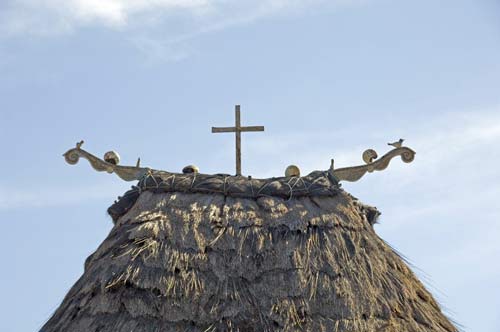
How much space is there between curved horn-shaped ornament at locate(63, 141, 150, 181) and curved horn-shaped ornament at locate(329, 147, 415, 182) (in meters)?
2.02

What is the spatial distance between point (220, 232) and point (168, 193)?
0.78 meters

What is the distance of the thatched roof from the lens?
424 inches

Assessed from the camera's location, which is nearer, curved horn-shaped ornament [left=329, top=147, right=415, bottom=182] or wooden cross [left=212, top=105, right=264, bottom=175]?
curved horn-shaped ornament [left=329, top=147, right=415, bottom=182]

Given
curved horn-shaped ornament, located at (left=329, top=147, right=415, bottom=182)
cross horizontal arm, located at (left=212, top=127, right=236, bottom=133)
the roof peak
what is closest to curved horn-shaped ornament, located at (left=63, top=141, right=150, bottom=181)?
the roof peak

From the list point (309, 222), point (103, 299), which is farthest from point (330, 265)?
point (103, 299)

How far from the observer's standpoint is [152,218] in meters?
11.4

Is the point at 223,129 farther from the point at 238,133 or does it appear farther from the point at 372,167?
the point at 372,167

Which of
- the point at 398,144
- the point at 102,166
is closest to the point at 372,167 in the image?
the point at 398,144

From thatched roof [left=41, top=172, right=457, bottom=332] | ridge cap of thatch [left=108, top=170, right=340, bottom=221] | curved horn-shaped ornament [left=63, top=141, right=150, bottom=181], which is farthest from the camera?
curved horn-shaped ornament [left=63, top=141, right=150, bottom=181]

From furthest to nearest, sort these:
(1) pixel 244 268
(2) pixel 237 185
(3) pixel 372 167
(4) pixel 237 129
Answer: (4) pixel 237 129 < (3) pixel 372 167 < (2) pixel 237 185 < (1) pixel 244 268

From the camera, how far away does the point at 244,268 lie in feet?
36.5

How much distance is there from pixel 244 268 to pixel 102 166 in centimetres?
212

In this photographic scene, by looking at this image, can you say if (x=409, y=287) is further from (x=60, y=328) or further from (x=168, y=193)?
(x=60, y=328)

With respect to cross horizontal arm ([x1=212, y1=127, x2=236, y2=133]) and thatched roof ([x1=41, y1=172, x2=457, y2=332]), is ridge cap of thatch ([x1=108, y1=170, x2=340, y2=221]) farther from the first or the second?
cross horizontal arm ([x1=212, y1=127, x2=236, y2=133])
